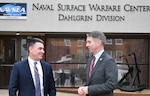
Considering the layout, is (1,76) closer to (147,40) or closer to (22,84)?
(147,40)

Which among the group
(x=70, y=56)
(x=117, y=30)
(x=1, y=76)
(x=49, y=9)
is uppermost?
(x=49, y=9)

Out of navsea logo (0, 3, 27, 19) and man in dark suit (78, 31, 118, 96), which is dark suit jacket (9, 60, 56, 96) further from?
navsea logo (0, 3, 27, 19)

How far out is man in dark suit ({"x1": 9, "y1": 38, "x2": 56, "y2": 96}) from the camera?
13.3ft

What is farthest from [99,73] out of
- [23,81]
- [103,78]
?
[23,81]

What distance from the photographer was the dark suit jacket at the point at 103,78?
3.79 meters

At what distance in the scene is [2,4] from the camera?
13.8 meters

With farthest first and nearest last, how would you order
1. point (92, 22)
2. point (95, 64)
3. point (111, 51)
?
point (111, 51) < point (92, 22) < point (95, 64)

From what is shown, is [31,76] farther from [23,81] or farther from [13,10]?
[13,10]

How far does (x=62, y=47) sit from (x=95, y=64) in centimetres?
1067

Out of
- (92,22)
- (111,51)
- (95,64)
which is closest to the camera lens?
(95,64)

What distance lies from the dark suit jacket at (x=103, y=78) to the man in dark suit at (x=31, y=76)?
0.59 meters

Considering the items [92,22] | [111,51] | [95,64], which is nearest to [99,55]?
[95,64]

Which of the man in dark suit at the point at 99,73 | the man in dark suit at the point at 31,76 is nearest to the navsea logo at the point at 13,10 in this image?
the man in dark suit at the point at 31,76

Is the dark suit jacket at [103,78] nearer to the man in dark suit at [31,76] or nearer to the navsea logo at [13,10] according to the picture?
the man in dark suit at [31,76]
